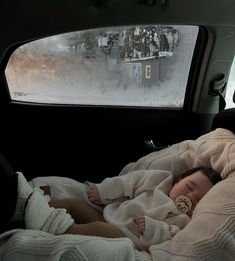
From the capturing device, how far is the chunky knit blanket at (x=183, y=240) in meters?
1.14

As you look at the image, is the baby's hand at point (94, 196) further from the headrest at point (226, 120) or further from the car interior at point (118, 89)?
the headrest at point (226, 120)

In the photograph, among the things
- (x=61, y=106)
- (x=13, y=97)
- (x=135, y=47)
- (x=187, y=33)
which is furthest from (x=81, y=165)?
(x=187, y=33)

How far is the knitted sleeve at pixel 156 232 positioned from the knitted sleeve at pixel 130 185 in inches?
10.0

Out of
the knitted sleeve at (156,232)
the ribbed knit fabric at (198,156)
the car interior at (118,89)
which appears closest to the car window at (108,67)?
the car interior at (118,89)

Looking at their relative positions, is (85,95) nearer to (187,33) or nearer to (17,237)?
(187,33)

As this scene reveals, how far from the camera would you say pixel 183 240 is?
1.33 m

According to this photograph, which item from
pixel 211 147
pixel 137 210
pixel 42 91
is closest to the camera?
pixel 137 210

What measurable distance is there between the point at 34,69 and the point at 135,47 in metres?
0.52

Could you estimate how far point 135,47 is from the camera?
82.5 inches

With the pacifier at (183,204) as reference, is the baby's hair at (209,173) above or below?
above

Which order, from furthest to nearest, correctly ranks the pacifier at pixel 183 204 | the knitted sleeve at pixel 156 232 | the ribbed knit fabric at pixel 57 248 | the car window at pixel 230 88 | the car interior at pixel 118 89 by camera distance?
the car window at pixel 230 88 < the car interior at pixel 118 89 < the pacifier at pixel 183 204 < the knitted sleeve at pixel 156 232 < the ribbed knit fabric at pixel 57 248

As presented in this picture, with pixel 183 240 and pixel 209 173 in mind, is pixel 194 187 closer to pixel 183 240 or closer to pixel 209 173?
pixel 209 173

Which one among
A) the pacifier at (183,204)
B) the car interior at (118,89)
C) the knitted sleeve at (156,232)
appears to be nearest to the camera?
the knitted sleeve at (156,232)

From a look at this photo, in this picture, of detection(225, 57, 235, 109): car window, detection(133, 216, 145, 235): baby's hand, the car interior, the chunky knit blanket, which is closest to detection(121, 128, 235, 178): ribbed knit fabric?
the chunky knit blanket
